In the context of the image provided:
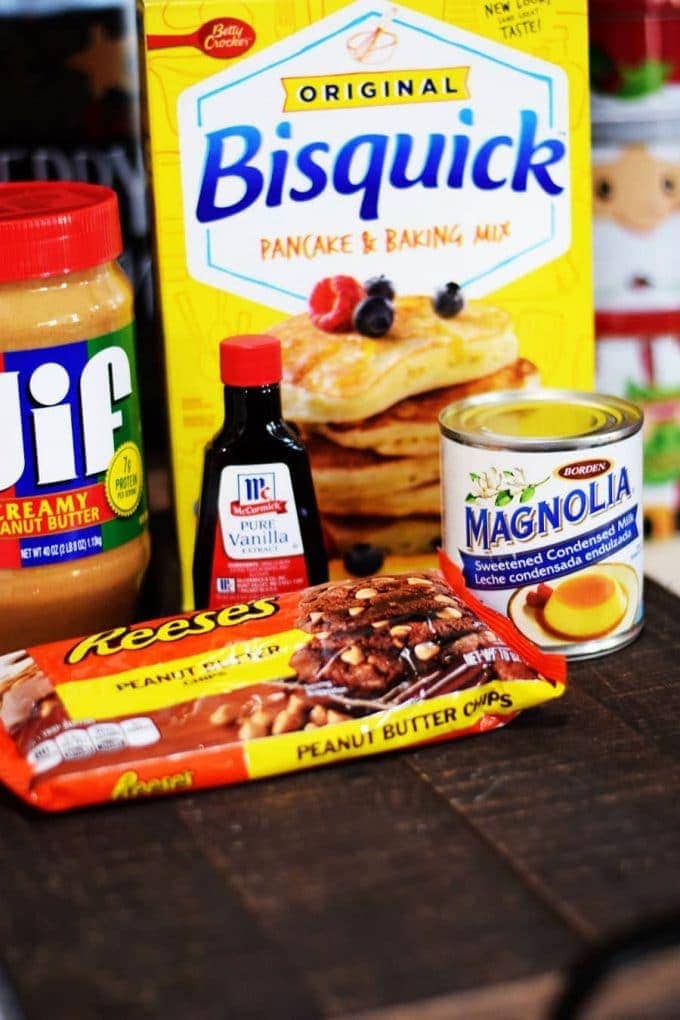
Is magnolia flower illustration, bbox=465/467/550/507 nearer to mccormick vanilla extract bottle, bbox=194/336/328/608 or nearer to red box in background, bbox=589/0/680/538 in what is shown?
mccormick vanilla extract bottle, bbox=194/336/328/608

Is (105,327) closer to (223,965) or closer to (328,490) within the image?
(328,490)

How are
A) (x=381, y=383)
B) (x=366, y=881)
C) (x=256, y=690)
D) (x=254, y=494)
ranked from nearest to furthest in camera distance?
(x=366, y=881) < (x=256, y=690) < (x=254, y=494) < (x=381, y=383)

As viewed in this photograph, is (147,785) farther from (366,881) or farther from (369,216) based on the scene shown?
(369,216)

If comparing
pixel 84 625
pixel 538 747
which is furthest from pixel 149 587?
pixel 538 747

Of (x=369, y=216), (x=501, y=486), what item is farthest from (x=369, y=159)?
(x=501, y=486)

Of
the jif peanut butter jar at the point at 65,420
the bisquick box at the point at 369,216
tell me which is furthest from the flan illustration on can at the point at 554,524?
the jif peanut butter jar at the point at 65,420

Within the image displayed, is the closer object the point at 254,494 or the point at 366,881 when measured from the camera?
the point at 366,881
